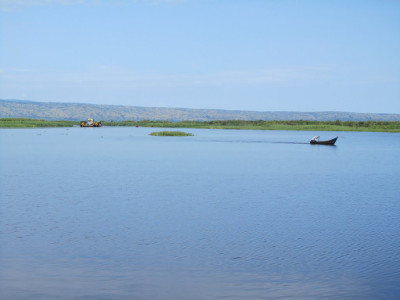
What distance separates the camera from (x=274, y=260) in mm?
13102

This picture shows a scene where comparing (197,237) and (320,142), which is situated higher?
(320,142)

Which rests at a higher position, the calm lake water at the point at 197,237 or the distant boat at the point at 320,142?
the distant boat at the point at 320,142

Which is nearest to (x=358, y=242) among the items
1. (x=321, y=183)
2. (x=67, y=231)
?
(x=67, y=231)

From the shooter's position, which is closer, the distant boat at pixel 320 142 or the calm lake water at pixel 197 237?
the calm lake water at pixel 197 237

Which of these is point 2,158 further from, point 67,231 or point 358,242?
point 358,242

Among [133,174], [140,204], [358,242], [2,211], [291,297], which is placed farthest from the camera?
[133,174]

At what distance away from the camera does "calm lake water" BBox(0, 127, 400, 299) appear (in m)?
11.1

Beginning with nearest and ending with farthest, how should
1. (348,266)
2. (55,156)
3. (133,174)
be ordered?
(348,266) → (133,174) → (55,156)

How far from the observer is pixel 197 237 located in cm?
1552

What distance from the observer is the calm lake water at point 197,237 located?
1110cm

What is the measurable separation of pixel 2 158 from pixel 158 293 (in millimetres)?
36152

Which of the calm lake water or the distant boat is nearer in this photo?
the calm lake water

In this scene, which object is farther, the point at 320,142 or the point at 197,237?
the point at 320,142

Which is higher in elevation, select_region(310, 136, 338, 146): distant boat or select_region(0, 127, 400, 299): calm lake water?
select_region(310, 136, 338, 146): distant boat
